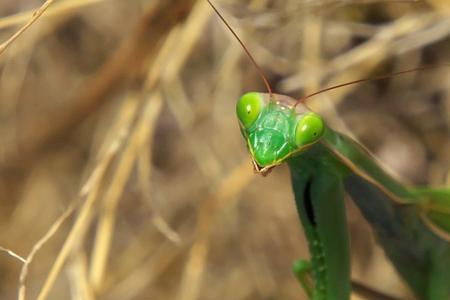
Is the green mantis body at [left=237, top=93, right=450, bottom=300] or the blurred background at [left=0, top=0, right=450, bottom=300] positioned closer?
the green mantis body at [left=237, top=93, right=450, bottom=300]

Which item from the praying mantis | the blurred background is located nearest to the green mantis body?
the praying mantis

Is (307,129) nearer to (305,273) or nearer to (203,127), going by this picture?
(305,273)

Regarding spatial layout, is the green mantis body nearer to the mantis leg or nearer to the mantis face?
the mantis face

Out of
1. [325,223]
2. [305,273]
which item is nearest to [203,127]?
[305,273]

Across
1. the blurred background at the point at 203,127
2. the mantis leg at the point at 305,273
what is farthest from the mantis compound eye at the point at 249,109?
the blurred background at the point at 203,127

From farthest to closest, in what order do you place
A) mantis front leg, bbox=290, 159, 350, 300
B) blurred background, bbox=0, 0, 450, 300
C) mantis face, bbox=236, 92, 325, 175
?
blurred background, bbox=0, 0, 450, 300, mantis front leg, bbox=290, 159, 350, 300, mantis face, bbox=236, 92, 325, 175

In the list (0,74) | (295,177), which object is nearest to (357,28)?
(0,74)

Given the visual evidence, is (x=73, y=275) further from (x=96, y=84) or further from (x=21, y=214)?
(x=21, y=214)
